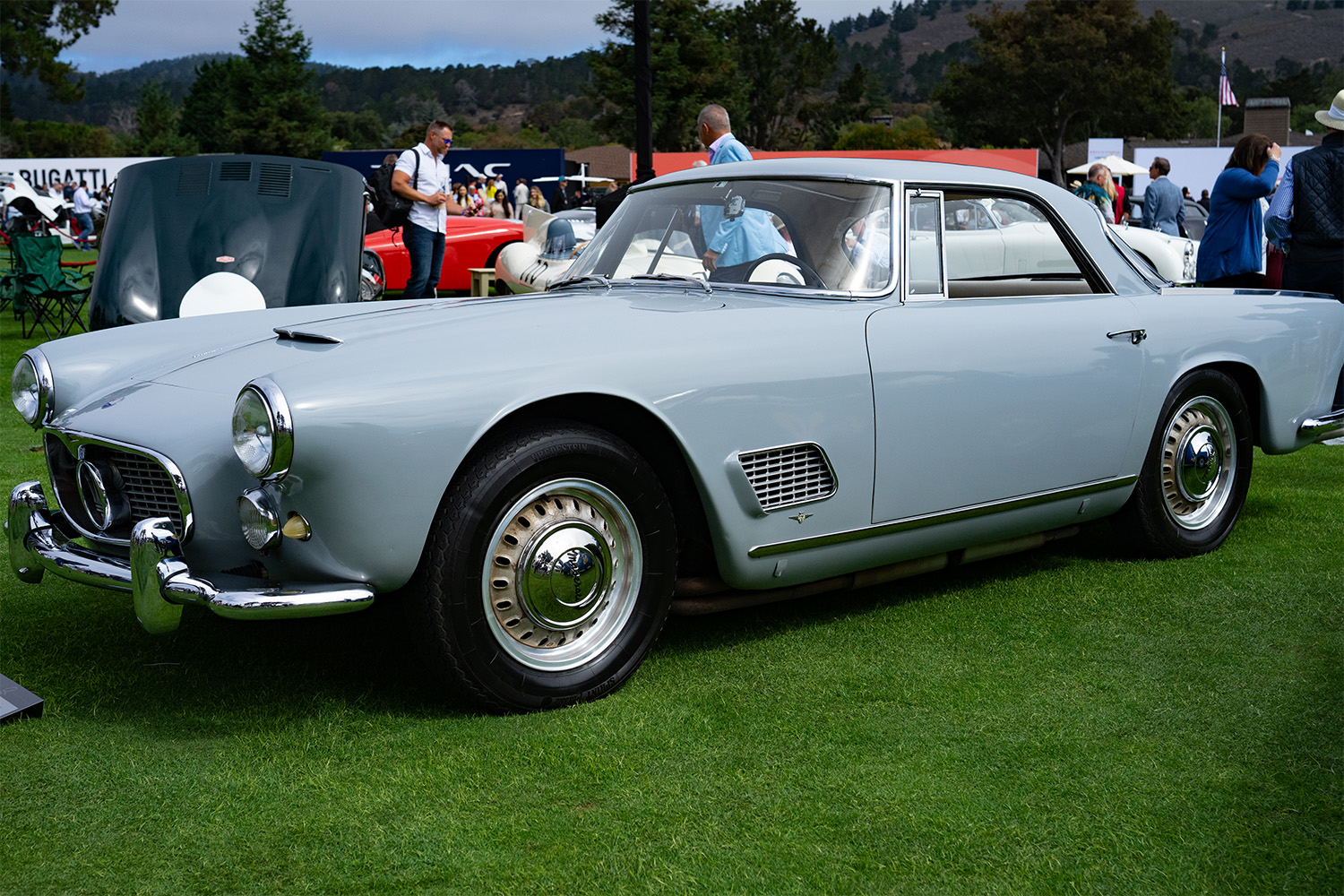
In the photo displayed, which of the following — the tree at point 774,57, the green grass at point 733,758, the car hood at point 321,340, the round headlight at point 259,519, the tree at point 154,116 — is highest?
the tree at point 774,57

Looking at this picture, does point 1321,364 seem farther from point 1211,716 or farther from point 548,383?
point 548,383

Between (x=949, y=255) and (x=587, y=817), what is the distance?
2.12m

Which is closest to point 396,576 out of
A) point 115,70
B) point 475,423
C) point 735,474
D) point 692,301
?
point 475,423

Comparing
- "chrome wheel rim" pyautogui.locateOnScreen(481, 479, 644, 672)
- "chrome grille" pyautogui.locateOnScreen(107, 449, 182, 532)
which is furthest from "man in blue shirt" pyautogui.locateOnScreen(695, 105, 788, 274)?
"chrome grille" pyautogui.locateOnScreen(107, 449, 182, 532)

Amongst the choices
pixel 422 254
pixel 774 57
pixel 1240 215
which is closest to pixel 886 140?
pixel 774 57

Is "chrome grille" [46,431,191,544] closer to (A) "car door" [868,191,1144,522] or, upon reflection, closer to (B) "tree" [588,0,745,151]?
(A) "car door" [868,191,1144,522]

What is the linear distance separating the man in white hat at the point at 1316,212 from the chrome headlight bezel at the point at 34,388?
5661mm

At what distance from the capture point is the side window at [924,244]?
353 cm

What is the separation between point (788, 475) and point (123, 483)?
1693 mm

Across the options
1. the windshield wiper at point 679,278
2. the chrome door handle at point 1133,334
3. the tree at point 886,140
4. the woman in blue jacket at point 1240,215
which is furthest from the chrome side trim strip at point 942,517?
the tree at point 886,140

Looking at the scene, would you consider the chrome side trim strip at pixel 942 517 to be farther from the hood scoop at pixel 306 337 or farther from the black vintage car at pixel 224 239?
the black vintage car at pixel 224 239

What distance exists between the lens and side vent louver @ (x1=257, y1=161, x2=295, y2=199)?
6148 millimetres

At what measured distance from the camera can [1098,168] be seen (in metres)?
12.5

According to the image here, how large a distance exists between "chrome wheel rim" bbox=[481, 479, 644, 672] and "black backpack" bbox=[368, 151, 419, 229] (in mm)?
6248
